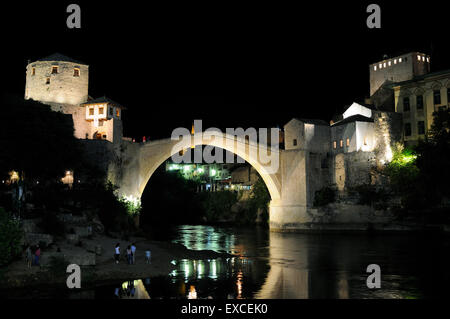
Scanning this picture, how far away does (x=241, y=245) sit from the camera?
1103 inches

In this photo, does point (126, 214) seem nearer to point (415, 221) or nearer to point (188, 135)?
point (188, 135)

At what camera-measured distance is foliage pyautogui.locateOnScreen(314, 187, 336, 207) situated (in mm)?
36875

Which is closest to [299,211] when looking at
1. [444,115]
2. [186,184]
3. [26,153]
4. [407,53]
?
[444,115]

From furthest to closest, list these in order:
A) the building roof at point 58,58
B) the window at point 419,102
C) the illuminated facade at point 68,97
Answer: the window at point 419,102 < the building roof at point 58,58 < the illuminated facade at point 68,97

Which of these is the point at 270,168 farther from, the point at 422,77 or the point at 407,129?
the point at 422,77

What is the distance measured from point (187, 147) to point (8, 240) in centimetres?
2498

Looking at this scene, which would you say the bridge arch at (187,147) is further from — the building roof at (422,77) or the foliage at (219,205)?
the foliage at (219,205)

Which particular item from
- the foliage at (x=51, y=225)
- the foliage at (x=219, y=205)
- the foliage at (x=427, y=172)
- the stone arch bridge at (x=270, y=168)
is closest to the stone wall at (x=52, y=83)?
the stone arch bridge at (x=270, y=168)

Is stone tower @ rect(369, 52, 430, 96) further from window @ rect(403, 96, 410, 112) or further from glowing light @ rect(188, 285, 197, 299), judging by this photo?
glowing light @ rect(188, 285, 197, 299)

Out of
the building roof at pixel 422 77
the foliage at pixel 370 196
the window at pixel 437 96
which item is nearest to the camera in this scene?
the foliage at pixel 370 196

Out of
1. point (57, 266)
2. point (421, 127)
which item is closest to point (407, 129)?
point (421, 127)

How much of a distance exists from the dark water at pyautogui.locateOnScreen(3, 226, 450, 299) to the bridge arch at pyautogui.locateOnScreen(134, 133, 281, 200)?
11201 mm

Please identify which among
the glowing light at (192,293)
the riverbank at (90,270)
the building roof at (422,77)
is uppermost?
the building roof at (422,77)

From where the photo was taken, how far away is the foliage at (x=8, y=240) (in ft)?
44.3
